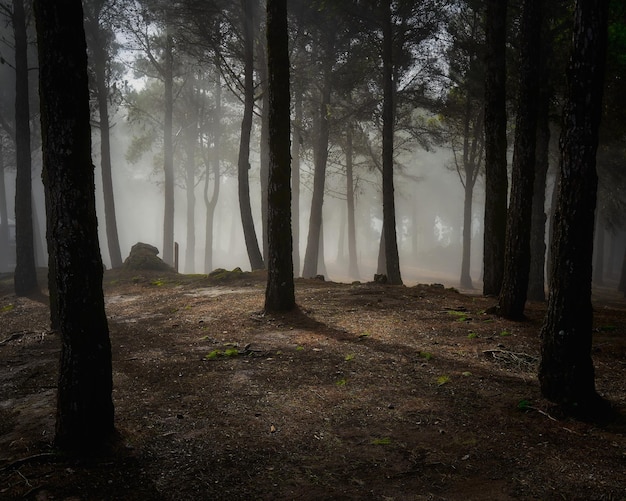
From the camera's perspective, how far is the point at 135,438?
414 cm

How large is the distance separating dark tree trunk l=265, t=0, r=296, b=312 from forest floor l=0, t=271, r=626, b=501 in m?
1.27

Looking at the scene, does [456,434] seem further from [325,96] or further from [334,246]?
[334,246]

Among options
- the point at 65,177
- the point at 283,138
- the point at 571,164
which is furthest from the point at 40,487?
the point at 283,138

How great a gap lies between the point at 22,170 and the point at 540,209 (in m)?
15.2

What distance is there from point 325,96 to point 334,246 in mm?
54929

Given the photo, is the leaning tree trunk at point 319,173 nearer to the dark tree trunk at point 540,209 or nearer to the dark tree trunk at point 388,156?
the dark tree trunk at point 388,156

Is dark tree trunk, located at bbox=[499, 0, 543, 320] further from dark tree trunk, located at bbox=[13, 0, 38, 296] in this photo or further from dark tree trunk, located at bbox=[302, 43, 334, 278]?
dark tree trunk, located at bbox=[13, 0, 38, 296]

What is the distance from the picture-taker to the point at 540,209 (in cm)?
1264

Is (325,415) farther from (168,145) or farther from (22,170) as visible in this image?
(168,145)

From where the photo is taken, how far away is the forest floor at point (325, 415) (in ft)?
11.4

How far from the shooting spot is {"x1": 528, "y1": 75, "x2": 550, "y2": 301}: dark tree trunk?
11.5 meters

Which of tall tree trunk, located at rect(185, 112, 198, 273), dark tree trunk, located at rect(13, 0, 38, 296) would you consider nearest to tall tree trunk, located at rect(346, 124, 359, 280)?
tall tree trunk, located at rect(185, 112, 198, 273)

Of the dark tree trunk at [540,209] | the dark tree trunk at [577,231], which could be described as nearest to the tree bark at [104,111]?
the dark tree trunk at [540,209]

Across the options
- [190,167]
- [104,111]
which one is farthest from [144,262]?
[190,167]
